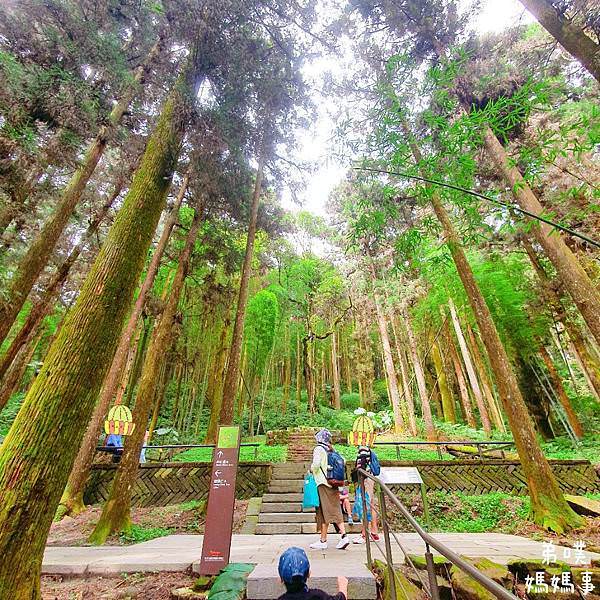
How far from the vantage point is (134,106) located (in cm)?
643

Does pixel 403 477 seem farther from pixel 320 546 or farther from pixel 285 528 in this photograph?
pixel 285 528

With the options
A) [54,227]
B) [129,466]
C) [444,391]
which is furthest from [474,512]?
[444,391]

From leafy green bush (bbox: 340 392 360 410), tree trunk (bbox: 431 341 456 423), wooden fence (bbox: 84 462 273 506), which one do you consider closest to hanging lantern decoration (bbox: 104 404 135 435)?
wooden fence (bbox: 84 462 273 506)

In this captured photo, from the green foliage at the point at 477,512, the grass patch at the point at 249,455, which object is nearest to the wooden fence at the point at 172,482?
the grass patch at the point at 249,455

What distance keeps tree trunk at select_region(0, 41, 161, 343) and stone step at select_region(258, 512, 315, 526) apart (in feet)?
18.5

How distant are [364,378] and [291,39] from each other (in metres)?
16.4

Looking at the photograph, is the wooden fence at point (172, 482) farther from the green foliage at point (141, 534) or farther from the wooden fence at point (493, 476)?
the wooden fence at point (493, 476)

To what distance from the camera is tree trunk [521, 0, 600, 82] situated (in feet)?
8.27

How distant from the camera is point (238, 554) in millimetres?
3807

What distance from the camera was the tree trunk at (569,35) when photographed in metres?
2.52

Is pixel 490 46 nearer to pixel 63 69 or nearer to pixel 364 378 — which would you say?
pixel 63 69

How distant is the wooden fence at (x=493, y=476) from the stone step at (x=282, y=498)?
2.57 m

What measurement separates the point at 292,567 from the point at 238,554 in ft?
8.93

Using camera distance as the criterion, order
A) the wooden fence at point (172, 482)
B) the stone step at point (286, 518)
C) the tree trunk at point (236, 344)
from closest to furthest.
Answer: the tree trunk at point (236, 344) < the stone step at point (286, 518) < the wooden fence at point (172, 482)
